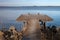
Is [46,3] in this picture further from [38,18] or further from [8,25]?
[8,25]

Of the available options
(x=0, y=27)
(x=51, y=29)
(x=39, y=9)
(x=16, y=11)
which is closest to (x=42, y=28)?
(x=51, y=29)

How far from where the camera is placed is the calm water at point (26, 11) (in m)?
1.71

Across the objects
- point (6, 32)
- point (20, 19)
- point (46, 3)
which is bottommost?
point (6, 32)

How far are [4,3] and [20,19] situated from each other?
9.7 inches

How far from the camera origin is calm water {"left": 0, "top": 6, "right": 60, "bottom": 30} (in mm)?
1710

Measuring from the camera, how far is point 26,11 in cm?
175

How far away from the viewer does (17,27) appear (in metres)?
1.75

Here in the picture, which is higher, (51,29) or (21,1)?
(21,1)

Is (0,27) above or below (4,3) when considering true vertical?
below

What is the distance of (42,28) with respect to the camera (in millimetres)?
1727

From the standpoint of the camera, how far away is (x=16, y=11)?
69.6 inches

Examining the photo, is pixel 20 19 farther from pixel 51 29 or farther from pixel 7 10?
pixel 51 29

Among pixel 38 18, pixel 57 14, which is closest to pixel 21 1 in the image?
pixel 38 18

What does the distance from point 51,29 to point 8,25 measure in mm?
448
